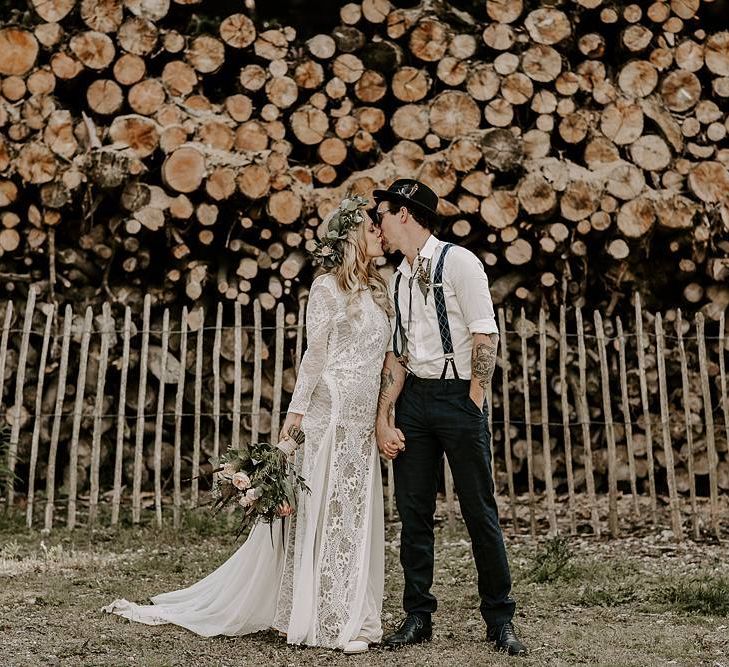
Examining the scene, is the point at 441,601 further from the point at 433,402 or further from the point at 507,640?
the point at 433,402

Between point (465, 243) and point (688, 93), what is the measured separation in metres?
1.74

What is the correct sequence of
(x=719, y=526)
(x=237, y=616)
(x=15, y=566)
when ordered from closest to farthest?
(x=237, y=616), (x=15, y=566), (x=719, y=526)

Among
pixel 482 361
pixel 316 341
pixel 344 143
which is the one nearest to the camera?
pixel 482 361

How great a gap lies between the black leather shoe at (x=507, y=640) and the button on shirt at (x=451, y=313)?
37.2 inches

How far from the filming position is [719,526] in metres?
5.77

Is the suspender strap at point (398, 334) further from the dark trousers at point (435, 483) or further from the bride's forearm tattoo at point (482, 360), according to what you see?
the bride's forearm tattoo at point (482, 360)

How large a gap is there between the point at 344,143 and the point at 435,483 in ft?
9.75

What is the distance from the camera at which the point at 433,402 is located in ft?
11.8

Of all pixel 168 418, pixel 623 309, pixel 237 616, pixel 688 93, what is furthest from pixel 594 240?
pixel 237 616

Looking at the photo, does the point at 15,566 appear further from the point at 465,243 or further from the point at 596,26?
the point at 596,26

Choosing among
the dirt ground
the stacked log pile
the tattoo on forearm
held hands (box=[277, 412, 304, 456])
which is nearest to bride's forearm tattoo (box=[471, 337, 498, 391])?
the tattoo on forearm

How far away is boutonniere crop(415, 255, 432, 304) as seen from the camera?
12.0ft

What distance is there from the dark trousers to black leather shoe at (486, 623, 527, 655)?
0.03 m

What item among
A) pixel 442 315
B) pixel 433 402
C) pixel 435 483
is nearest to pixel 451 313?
pixel 442 315
